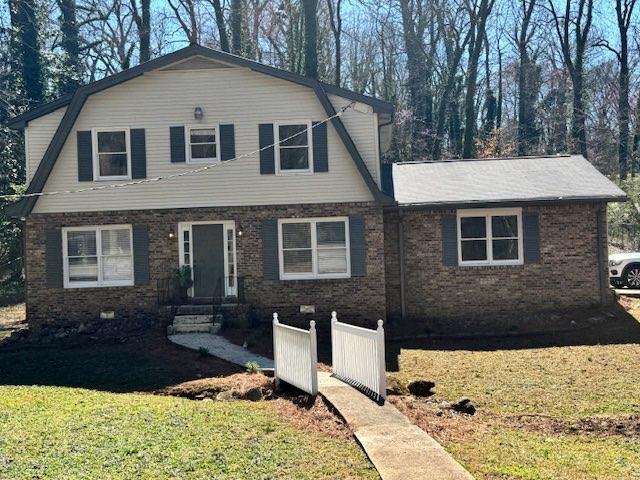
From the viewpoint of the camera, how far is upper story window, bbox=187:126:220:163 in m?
16.9

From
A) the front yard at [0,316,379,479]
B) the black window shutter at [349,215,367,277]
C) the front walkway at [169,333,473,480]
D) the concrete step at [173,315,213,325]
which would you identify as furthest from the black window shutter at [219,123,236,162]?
the front walkway at [169,333,473,480]

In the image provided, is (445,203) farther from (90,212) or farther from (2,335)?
(2,335)

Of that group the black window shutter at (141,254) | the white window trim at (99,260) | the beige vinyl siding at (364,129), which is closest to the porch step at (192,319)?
the black window shutter at (141,254)

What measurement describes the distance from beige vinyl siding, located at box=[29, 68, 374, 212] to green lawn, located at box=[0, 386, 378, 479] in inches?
332

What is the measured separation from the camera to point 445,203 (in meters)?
16.6

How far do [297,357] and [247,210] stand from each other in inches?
300

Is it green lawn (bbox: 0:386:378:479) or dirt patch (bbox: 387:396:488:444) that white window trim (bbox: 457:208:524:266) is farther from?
green lawn (bbox: 0:386:378:479)

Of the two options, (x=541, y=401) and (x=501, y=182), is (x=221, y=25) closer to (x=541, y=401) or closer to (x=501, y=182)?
(x=501, y=182)

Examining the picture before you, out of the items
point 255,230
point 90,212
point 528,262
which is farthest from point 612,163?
point 90,212

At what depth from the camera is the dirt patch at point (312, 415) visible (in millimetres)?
7580

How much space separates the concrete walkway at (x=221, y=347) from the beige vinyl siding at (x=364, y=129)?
18.6 feet

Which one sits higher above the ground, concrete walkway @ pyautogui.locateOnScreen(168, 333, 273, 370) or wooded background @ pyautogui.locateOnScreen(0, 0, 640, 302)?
wooded background @ pyautogui.locateOnScreen(0, 0, 640, 302)

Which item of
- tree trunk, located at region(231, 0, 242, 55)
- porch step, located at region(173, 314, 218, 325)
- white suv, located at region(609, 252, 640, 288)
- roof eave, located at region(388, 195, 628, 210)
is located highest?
tree trunk, located at region(231, 0, 242, 55)

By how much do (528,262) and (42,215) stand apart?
12.3 m
